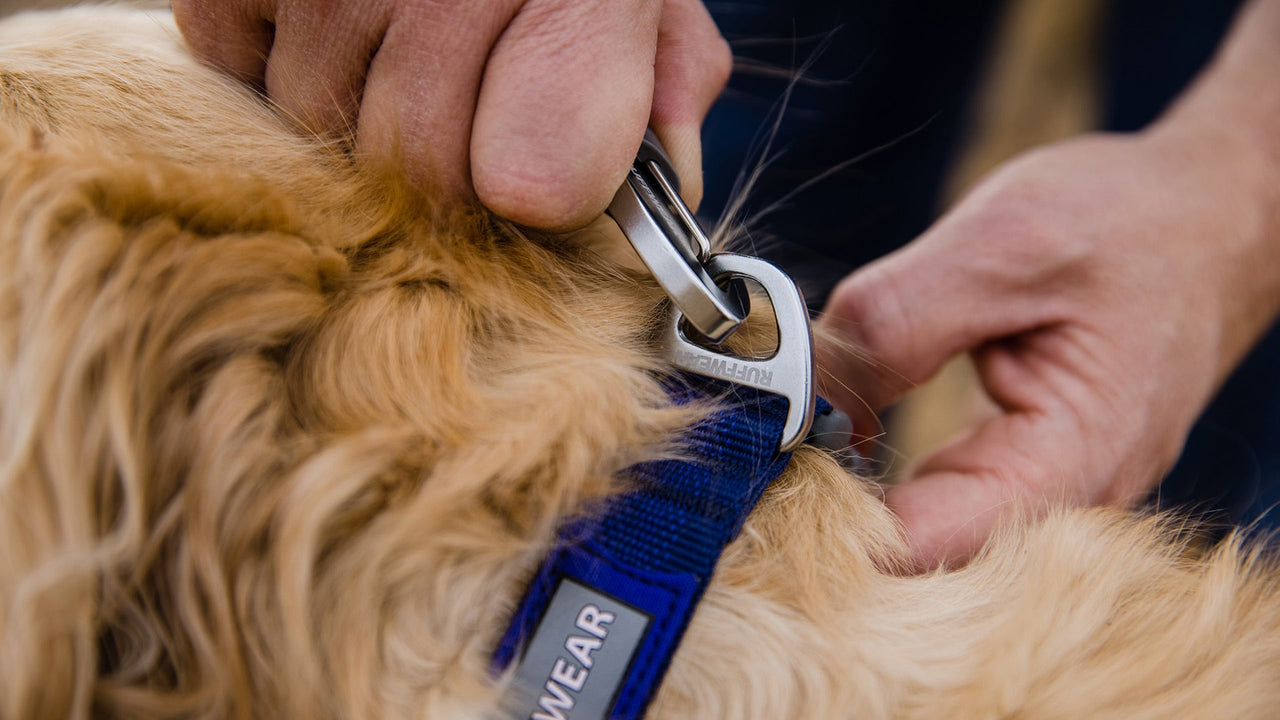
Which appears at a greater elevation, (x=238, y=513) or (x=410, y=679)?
(x=238, y=513)

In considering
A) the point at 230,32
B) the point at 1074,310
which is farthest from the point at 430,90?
the point at 1074,310

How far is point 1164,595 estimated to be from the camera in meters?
0.70

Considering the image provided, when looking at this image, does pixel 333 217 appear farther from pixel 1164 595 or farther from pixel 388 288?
pixel 1164 595

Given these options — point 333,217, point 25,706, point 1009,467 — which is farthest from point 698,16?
point 25,706

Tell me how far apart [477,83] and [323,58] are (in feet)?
0.45

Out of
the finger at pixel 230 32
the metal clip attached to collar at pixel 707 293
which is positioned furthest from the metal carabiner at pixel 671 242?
the finger at pixel 230 32

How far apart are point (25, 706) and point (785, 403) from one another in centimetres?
55

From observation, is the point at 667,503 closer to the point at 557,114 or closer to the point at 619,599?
the point at 619,599

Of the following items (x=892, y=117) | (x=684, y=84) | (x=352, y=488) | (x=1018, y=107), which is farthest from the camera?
(x=1018, y=107)

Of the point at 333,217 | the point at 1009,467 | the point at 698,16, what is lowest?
the point at 1009,467

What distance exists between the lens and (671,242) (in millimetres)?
678

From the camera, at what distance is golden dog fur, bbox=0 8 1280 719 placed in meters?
0.52

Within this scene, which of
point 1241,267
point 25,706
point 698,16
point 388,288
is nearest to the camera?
point 25,706

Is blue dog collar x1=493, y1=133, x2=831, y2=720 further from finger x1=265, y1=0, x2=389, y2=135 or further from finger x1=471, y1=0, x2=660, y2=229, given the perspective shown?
finger x1=265, y1=0, x2=389, y2=135
